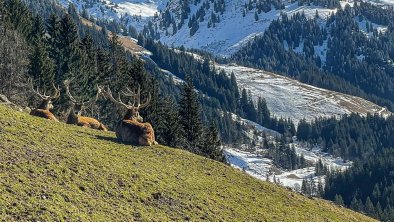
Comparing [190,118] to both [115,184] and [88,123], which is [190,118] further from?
[115,184]

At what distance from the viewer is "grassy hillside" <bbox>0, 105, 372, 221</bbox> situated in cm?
2322

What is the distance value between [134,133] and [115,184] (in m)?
11.8

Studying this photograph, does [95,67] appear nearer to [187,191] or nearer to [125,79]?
[125,79]

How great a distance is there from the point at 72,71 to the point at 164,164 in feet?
168

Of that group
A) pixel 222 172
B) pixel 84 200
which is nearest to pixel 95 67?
pixel 222 172

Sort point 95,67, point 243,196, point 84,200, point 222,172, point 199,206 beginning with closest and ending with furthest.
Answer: point 84,200 < point 199,206 < point 243,196 < point 222,172 < point 95,67

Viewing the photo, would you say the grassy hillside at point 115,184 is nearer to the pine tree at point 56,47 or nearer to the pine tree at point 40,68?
the pine tree at point 40,68

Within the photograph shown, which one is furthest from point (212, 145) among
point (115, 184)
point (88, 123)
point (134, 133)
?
point (115, 184)

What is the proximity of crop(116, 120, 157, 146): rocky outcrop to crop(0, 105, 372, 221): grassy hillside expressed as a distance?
2.71 feet

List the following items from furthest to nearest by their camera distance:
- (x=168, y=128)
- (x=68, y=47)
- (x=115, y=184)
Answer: (x=68, y=47), (x=168, y=128), (x=115, y=184)

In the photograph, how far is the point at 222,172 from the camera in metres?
38.7

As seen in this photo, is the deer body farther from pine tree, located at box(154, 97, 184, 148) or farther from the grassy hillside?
pine tree, located at box(154, 97, 184, 148)

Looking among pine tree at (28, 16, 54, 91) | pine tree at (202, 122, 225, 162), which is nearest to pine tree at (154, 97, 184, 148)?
pine tree at (202, 122, 225, 162)

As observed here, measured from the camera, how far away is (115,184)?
28.0 metres
